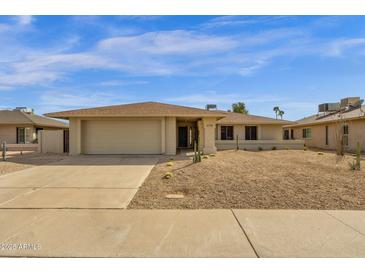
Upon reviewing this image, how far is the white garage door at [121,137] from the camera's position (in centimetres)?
1694

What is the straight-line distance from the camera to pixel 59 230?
461 cm

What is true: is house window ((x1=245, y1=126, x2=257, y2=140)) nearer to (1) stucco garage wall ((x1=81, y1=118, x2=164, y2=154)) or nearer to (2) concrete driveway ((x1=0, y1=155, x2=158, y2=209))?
(1) stucco garage wall ((x1=81, y1=118, x2=164, y2=154))

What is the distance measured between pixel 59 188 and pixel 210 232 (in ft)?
17.5

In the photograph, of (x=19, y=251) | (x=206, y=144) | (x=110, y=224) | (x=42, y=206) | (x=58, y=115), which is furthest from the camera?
(x=206, y=144)

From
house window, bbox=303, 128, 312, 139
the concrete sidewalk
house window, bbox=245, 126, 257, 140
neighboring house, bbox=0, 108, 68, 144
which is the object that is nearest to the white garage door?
house window, bbox=245, 126, 257, 140

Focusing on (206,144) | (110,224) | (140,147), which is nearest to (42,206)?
(110,224)

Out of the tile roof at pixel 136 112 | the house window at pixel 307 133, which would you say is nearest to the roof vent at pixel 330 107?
the house window at pixel 307 133

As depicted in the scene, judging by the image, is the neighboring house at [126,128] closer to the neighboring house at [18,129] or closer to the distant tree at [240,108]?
the neighboring house at [18,129]

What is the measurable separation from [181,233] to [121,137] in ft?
43.2

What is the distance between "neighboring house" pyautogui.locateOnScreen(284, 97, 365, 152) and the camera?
66.2 ft

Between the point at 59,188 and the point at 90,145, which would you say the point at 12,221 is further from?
the point at 90,145

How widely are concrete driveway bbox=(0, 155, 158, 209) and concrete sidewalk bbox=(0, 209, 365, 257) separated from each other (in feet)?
1.99

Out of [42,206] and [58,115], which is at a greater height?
[58,115]

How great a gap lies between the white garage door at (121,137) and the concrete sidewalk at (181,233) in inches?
443
